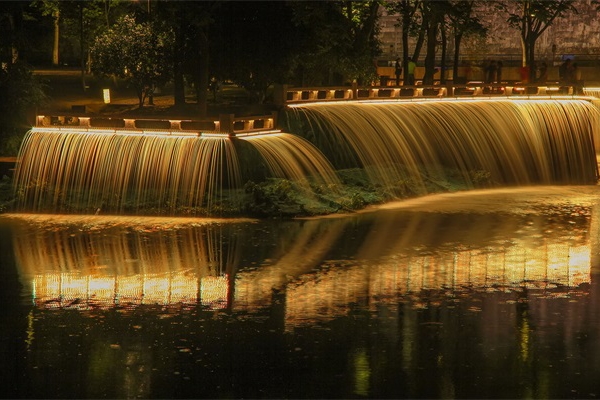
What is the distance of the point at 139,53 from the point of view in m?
37.6

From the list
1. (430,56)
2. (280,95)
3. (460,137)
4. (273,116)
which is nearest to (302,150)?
(273,116)

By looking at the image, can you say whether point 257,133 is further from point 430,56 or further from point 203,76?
point 430,56

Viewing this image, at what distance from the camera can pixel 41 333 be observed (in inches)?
695

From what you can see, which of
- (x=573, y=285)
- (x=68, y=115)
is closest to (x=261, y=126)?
(x=68, y=115)

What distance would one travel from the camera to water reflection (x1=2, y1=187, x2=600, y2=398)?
1562 cm

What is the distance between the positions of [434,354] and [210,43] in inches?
817

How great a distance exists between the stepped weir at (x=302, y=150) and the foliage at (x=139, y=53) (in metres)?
6.33

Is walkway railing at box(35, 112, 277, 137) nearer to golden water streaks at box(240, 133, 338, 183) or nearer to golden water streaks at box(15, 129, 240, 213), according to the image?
golden water streaks at box(15, 129, 240, 213)

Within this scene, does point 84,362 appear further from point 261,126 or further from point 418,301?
point 261,126

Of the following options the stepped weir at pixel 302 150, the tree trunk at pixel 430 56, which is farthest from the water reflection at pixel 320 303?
the tree trunk at pixel 430 56

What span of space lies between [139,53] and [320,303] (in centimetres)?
1978

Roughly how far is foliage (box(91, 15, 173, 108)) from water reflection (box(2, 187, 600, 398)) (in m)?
11.0

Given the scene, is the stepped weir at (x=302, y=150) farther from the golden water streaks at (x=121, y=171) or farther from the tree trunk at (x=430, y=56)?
the tree trunk at (x=430, y=56)

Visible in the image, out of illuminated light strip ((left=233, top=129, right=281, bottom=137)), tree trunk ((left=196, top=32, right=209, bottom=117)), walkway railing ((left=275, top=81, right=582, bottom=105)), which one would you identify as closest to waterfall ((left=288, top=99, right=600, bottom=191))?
walkway railing ((left=275, top=81, right=582, bottom=105))
